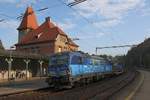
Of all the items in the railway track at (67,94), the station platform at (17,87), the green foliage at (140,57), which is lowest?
the railway track at (67,94)

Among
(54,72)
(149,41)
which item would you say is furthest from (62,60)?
(149,41)

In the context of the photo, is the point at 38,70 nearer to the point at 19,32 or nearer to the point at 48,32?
the point at 48,32

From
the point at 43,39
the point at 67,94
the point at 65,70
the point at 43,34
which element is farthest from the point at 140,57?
the point at 67,94

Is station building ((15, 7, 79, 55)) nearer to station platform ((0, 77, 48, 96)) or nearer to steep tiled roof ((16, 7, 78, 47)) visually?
steep tiled roof ((16, 7, 78, 47))

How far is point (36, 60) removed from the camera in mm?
61500

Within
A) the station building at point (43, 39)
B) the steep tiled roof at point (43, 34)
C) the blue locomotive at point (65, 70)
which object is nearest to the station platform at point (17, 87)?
the blue locomotive at point (65, 70)

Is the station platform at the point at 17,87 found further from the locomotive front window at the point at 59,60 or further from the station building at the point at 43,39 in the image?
the station building at the point at 43,39

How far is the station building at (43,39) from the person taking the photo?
86.4 m

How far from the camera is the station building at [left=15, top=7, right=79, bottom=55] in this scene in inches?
3403

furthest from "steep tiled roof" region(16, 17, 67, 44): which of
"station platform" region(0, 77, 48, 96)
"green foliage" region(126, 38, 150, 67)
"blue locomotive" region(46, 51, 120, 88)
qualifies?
"blue locomotive" region(46, 51, 120, 88)

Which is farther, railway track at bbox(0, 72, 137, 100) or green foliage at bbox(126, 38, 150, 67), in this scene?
green foliage at bbox(126, 38, 150, 67)

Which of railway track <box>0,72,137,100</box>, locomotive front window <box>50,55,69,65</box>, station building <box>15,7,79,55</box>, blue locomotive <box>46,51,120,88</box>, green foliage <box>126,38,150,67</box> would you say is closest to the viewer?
railway track <box>0,72,137,100</box>

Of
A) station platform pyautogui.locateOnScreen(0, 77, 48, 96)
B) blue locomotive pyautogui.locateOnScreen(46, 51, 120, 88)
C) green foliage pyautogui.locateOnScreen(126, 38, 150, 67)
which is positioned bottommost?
station platform pyautogui.locateOnScreen(0, 77, 48, 96)

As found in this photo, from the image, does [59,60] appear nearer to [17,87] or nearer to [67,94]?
[17,87]
